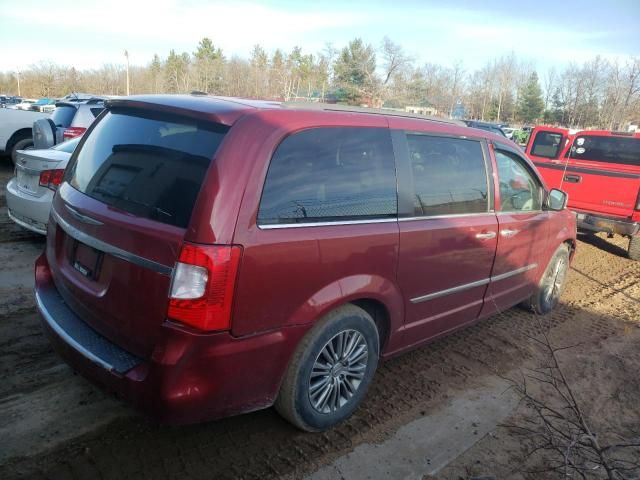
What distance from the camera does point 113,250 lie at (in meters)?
2.47

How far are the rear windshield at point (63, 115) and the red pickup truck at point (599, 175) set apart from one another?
9.02m

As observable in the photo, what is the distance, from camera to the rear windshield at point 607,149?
7918 millimetres

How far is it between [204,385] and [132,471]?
0.66 m

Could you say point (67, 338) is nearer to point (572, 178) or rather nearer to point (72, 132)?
point (72, 132)

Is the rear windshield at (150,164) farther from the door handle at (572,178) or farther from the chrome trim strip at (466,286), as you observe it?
the door handle at (572,178)

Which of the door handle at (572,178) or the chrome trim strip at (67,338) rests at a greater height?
the door handle at (572,178)

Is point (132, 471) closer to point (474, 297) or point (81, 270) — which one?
point (81, 270)

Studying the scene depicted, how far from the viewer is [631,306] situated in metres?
5.78

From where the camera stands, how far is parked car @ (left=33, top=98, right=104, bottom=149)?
30.8 ft

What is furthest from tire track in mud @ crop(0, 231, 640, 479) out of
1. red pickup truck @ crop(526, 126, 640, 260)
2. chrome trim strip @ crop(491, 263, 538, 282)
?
red pickup truck @ crop(526, 126, 640, 260)

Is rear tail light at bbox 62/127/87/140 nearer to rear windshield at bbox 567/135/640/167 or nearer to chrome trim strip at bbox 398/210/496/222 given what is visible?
chrome trim strip at bbox 398/210/496/222

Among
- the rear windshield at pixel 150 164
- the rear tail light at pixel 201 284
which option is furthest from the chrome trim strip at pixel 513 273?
the rear windshield at pixel 150 164

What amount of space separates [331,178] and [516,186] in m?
2.32

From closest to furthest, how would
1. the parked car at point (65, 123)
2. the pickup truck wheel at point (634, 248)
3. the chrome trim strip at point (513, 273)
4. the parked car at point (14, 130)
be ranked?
the chrome trim strip at point (513, 273) < the pickup truck wheel at point (634, 248) < the parked car at point (65, 123) < the parked car at point (14, 130)
